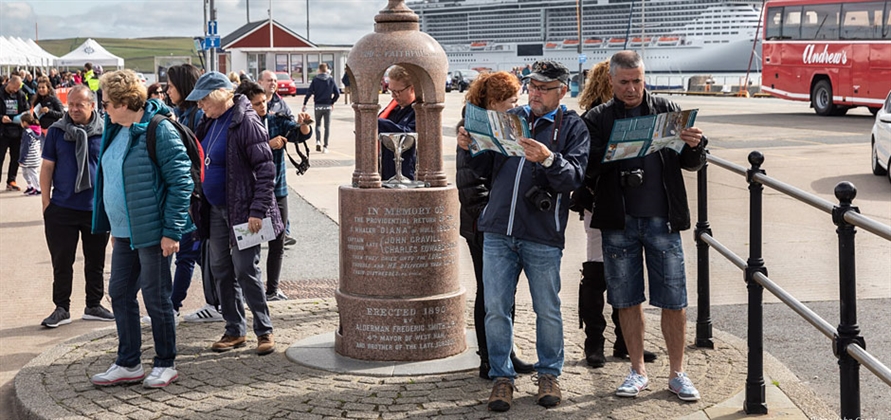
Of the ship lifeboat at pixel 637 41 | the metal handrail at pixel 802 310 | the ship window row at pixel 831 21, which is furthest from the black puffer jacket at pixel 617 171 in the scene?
the ship lifeboat at pixel 637 41

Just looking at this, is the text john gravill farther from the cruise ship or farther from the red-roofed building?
the cruise ship

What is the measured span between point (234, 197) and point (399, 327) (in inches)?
50.5

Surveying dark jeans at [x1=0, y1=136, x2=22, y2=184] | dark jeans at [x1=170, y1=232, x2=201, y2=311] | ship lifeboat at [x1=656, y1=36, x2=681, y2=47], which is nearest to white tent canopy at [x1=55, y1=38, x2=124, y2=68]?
dark jeans at [x1=0, y1=136, x2=22, y2=184]

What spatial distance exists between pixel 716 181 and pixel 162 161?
447 inches

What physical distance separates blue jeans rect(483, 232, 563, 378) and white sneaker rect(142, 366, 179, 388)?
1770mm

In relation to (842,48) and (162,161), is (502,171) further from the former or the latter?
(842,48)

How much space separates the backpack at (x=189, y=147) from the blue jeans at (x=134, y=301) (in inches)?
19.1

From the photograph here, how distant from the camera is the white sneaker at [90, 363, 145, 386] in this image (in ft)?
18.9

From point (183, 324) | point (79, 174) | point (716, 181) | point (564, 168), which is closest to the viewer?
point (564, 168)

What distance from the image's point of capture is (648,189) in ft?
17.2

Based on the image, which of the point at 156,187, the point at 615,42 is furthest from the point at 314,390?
the point at 615,42

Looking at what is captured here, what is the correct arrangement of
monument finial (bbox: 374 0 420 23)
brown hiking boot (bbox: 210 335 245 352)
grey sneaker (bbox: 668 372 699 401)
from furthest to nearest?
brown hiking boot (bbox: 210 335 245 352) < monument finial (bbox: 374 0 420 23) < grey sneaker (bbox: 668 372 699 401)

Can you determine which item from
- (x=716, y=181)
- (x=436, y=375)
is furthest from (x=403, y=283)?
(x=716, y=181)

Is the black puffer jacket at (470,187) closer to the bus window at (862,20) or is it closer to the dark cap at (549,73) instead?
the dark cap at (549,73)
